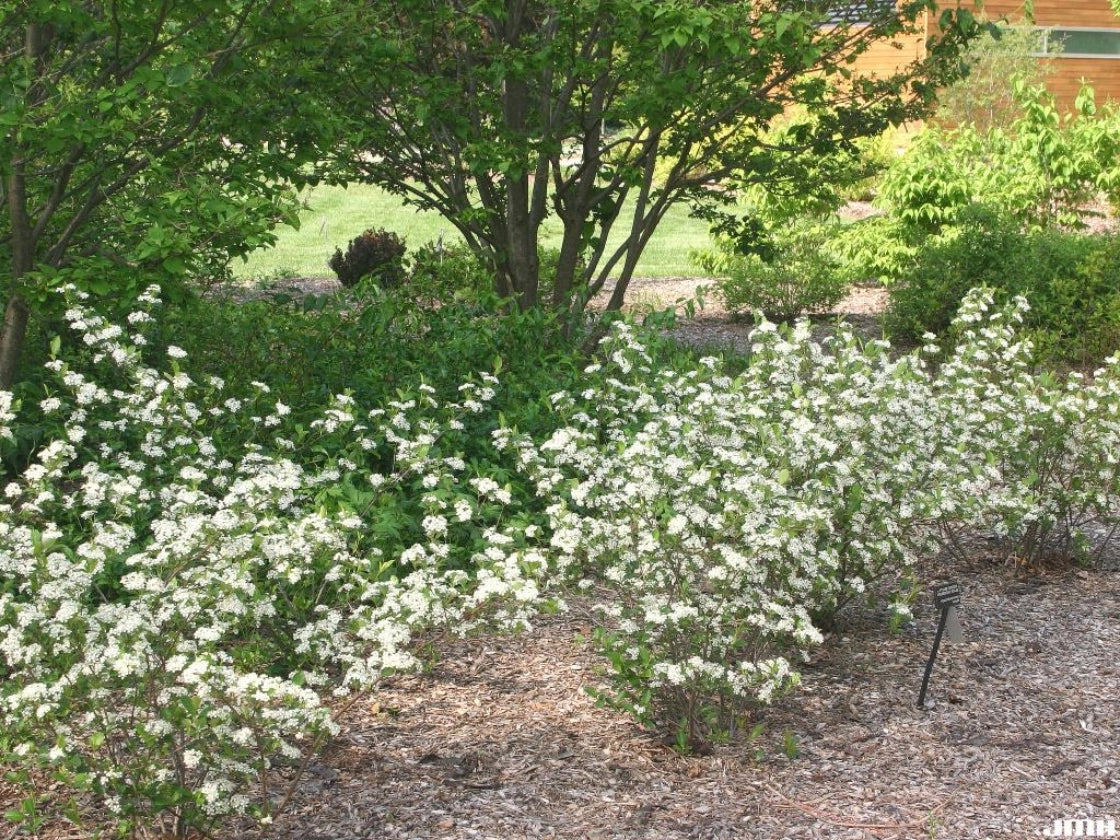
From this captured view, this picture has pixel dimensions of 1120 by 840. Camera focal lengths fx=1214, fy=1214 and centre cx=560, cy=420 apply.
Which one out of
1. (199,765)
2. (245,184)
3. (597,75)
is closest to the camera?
(199,765)

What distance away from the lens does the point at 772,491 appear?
3783mm

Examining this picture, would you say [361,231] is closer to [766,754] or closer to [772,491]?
[772,491]

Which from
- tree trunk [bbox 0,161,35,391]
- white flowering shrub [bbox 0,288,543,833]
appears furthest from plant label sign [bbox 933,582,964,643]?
tree trunk [bbox 0,161,35,391]

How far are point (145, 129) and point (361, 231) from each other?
1336 centimetres

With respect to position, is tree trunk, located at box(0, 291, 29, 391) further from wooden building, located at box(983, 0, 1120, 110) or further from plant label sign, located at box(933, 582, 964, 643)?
wooden building, located at box(983, 0, 1120, 110)

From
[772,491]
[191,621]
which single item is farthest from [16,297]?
[772,491]

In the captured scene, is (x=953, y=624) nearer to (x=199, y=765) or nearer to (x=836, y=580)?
(x=836, y=580)

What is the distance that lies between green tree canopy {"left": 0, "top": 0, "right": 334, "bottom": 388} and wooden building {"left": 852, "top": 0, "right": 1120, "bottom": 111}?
18666 mm

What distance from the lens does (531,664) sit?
4387mm

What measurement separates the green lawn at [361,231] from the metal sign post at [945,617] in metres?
9.34

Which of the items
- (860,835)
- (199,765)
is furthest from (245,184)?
(860,835)

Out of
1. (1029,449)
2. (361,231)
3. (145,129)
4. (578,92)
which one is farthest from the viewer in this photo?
(361,231)

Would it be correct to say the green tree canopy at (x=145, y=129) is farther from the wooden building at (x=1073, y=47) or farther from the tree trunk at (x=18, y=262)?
the wooden building at (x=1073, y=47)

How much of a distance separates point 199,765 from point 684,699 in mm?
1463
